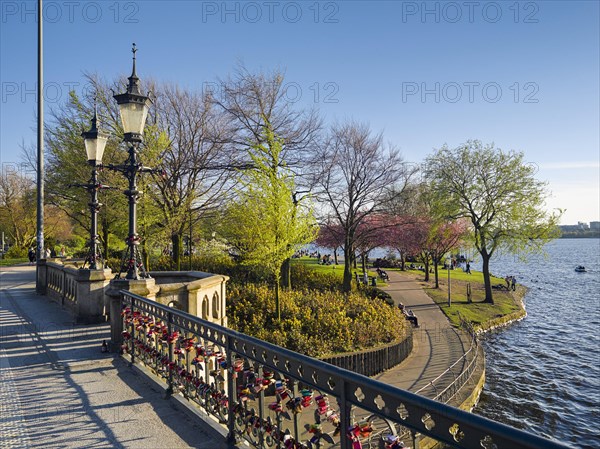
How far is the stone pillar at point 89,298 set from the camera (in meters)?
9.25

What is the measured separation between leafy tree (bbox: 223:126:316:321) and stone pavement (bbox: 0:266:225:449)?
900cm

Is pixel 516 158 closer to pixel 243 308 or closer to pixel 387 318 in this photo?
pixel 387 318

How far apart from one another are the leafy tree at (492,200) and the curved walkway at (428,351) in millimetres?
6822

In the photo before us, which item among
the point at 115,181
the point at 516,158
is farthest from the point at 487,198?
the point at 115,181

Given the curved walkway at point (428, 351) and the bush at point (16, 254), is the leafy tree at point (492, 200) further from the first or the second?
the bush at point (16, 254)

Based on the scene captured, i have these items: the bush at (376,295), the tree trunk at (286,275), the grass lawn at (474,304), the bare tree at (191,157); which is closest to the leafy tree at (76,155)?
the bare tree at (191,157)

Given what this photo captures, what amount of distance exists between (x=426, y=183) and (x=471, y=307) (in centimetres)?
981

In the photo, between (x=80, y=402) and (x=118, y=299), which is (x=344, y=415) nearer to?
(x=80, y=402)

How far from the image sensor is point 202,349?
4.85 metres

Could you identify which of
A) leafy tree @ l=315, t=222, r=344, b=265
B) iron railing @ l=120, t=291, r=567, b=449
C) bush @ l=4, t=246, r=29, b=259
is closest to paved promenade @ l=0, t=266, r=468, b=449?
iron railing @ l=120, t=291, r=567, b=449

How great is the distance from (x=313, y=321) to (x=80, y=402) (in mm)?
12074

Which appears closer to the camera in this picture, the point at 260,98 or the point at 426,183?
the point at 260,98

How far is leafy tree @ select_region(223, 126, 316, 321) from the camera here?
16797mm

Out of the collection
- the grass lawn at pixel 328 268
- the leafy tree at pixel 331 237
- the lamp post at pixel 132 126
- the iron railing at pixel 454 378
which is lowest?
the iron railing at pixel 454 378
